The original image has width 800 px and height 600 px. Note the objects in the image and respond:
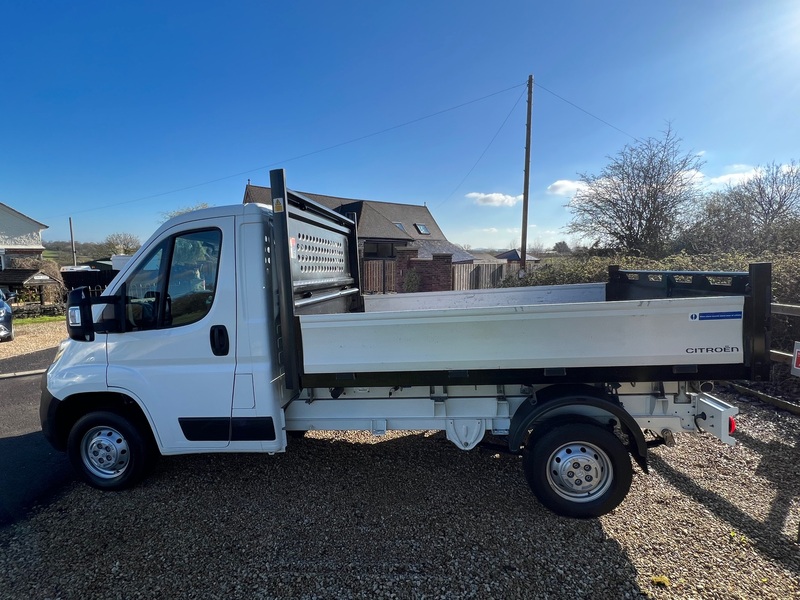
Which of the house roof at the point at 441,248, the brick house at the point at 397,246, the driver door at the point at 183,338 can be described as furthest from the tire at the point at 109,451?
the house roof at the point at 441,248

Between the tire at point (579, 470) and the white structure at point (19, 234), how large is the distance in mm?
33523

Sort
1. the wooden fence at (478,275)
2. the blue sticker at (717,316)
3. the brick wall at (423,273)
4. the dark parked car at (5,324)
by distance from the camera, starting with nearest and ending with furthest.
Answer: the blue sticker at (717,316), the dark parked car at (5,324), the brick wall at (423,273), the wooden fence at (478,275)

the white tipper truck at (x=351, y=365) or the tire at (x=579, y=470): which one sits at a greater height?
the white tipper truck at (x=351, y=365)

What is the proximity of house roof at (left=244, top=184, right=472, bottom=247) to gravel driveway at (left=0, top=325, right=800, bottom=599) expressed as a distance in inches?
666

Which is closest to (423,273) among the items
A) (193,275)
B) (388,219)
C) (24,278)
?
(388,219)

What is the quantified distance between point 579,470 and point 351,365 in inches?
71.5

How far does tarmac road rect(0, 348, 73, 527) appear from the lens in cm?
343

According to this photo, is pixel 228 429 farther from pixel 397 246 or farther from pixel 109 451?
pixel 397 246

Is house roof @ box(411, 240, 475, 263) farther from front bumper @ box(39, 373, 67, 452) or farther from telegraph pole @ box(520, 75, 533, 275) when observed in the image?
front bumper @ box(39, 373, 67, 452)

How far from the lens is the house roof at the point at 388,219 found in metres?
24.7

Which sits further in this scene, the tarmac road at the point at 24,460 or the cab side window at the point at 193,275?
the tarmac road at the point at 24,460

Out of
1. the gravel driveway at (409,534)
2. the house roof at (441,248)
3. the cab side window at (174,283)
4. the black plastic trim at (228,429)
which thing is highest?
the house roof at (441,248)

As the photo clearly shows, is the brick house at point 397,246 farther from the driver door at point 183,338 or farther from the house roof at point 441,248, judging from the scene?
the driver door at point 183,338

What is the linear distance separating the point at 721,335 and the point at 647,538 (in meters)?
1.47
